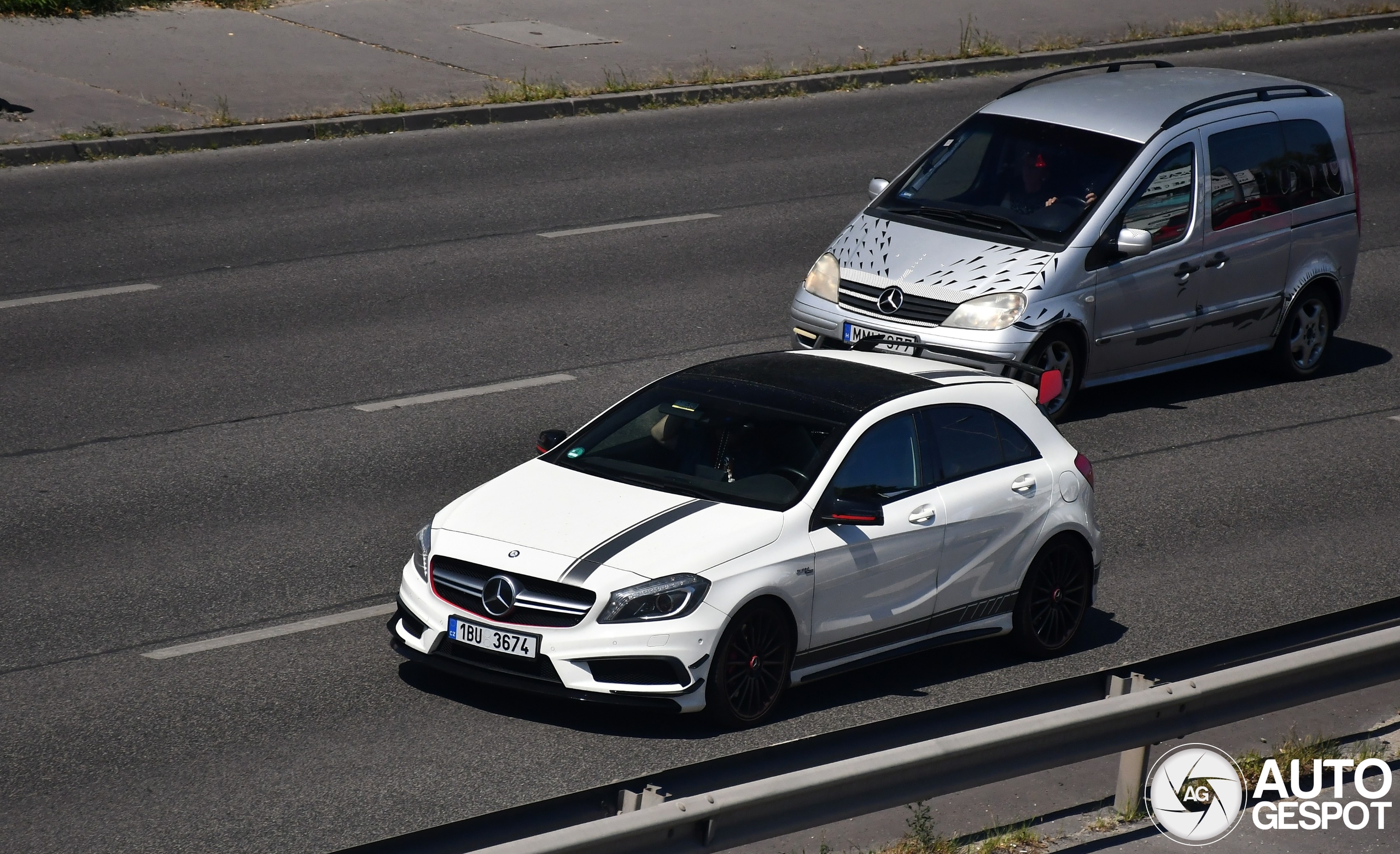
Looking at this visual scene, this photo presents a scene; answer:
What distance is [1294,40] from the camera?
88.1 feet

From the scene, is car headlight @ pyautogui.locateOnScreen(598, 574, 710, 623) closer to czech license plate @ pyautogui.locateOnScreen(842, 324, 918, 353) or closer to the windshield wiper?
czech license plate @ pyautogui.locateOnScreen(842, 324, 918, 353)

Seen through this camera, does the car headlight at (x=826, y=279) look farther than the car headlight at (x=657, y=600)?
Yes

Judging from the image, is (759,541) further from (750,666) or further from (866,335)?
(866,335)

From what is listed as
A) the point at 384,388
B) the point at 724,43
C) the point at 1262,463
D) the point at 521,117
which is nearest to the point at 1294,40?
the point at 724,43

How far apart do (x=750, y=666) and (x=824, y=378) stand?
1.83m

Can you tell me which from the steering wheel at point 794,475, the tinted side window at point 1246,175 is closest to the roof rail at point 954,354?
the tinted side window at point 1246,175

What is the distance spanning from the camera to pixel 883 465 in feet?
26.2

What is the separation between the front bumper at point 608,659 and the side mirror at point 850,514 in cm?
80

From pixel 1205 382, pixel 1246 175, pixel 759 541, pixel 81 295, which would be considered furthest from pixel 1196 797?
pixel 81 295

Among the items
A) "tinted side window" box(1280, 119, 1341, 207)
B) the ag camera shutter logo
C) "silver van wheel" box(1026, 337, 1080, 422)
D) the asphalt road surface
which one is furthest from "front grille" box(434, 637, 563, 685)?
"tinted side window" box(1280, 119, 1341, 207)

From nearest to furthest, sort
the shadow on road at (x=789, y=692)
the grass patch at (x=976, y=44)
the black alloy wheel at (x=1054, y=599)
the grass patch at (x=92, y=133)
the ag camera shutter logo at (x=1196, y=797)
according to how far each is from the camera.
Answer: the ag camera shutter logo at (x=1196, y=797) → the shadow on road at (x=789, y=692) → the black alloy wheel at (x=1054, y=599) → the grass patch at (x=92, y=133) → the grass patch at (x=976, y=44)

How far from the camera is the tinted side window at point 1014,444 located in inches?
333

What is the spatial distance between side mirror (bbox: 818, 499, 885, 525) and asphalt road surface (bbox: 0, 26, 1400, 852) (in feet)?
2.89

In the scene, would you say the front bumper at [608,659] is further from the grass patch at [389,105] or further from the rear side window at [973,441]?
the grass patch at [389,105]
